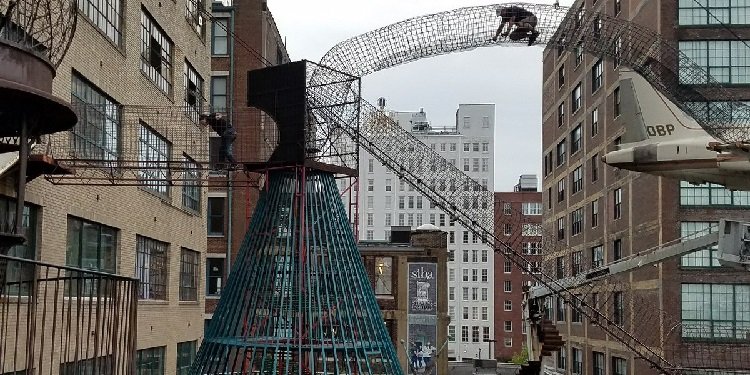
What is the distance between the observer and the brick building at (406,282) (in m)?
41.5

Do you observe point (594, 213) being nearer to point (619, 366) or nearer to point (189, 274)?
point (619, 366)

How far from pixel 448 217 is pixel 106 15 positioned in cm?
9088

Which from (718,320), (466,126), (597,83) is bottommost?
(718,320)

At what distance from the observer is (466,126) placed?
118 m

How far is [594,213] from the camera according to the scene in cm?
4681

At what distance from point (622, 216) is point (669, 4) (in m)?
9.97

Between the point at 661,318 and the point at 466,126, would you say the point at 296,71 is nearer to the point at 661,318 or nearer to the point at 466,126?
the point at 661,318

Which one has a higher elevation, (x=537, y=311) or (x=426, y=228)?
(x=426, y=228)

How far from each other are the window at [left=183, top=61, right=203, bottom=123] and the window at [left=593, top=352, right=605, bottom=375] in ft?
80.5

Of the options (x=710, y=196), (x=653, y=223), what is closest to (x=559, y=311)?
(x=653, y=223)

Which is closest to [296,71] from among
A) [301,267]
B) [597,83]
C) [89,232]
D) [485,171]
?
[301,267]

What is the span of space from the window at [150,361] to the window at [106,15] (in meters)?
8.31

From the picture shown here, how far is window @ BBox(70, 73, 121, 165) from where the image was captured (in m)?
19.0

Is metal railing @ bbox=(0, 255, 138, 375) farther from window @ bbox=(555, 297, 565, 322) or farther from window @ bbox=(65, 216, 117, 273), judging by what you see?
window @ bbox=(555, 297, 565, 322)
